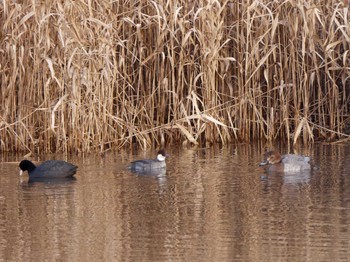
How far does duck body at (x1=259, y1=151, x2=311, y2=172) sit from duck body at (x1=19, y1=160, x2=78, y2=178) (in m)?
2.02

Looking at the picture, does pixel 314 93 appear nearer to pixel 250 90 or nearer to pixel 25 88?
pixel 250 90

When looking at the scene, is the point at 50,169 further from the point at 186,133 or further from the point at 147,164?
the point at 186,133

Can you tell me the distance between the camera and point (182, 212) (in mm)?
8938

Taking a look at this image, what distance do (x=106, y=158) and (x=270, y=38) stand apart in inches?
107

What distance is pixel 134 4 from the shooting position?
13148 millimetres

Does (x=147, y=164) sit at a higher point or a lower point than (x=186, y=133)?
lower

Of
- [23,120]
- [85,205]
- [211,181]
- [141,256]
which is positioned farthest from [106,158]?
[141,256]

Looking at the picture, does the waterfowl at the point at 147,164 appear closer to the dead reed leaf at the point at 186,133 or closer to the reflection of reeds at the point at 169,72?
the reflection of reeds at the point at 169,72

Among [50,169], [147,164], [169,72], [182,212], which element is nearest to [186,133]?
[169,72]

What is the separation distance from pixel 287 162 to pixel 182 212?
2.49 metres

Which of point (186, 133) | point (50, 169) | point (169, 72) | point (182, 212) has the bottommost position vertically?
point (182, 212)

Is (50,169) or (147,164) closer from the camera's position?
(50,169)

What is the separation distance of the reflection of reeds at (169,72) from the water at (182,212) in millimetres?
689

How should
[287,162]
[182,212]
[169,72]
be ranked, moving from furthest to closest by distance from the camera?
1. [169,72]
2. [287,162]
3. [182,212]
